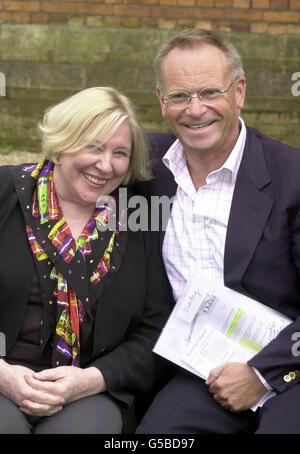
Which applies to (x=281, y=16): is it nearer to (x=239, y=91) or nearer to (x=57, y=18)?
(x=57, y=18)

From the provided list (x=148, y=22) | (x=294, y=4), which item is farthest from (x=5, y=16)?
(x=294, y=4)

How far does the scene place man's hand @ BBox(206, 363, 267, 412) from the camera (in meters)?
2.68

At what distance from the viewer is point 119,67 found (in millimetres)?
6352

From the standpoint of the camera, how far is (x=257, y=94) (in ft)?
20.7

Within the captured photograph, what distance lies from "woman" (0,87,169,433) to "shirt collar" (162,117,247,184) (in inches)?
8.3

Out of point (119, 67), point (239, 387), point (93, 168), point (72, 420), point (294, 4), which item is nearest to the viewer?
point (72, 420)

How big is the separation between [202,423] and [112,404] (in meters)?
0.33

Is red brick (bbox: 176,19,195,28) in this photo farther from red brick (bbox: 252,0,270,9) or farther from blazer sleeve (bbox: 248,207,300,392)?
blazer sleeve (bbox: 248,207,300,392)

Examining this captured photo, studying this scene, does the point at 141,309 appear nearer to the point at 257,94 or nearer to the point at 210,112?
the point at 210,112

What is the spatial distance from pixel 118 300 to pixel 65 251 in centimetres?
27

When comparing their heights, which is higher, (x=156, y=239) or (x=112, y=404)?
(x=156, y=239)

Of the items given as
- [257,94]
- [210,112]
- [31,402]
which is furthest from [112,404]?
[257,94]

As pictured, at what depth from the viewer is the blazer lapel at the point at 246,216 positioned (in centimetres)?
278

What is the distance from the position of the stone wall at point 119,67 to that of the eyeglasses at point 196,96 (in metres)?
3.42
